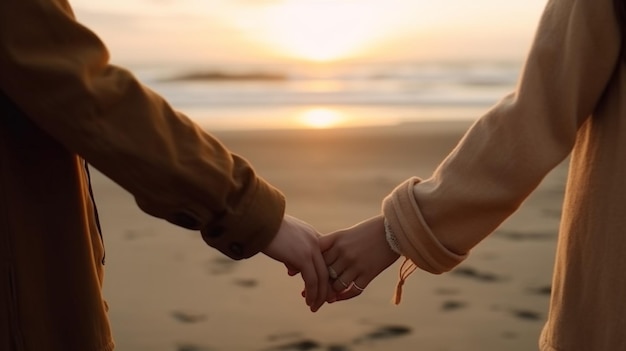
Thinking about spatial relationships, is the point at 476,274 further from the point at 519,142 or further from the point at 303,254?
the point at 519,142

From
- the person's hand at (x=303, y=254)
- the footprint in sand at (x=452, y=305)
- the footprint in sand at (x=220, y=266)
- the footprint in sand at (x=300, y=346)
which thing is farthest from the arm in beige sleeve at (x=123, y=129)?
the footprint in sand at (x=220, y=266)

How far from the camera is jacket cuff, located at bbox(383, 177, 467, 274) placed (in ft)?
5.74

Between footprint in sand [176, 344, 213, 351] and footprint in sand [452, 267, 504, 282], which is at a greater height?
footprint in sand [452, 267, 504, 282]

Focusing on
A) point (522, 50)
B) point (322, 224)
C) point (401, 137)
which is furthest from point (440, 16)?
point (322, 224)

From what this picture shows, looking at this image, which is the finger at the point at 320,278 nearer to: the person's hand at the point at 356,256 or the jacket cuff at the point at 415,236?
the person's hand at the point at 356,256

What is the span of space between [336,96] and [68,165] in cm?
1103

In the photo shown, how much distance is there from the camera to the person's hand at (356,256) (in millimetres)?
1997

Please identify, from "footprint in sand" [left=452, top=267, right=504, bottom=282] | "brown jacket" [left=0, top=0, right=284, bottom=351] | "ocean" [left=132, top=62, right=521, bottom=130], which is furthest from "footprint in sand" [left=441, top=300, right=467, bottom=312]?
"ocean" [left=132, top=62, right=521, bottom=130]

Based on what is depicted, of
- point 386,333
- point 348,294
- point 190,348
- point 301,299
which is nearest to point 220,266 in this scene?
point 301,299

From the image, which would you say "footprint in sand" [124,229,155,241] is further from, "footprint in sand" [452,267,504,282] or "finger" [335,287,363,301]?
"finger" [335,287,363,301]

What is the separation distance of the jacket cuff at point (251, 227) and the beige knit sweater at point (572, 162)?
0.34 m

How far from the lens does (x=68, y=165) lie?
1.48 metres

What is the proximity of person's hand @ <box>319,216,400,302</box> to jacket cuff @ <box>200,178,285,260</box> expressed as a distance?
1.22ft

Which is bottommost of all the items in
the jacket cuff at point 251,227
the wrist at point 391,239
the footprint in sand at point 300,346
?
the footprint in sand at point 300,346
